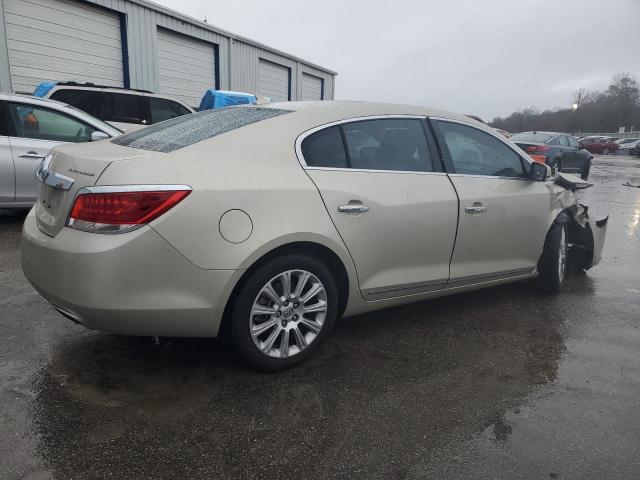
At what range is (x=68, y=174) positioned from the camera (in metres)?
2.55

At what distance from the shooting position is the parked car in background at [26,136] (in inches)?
235

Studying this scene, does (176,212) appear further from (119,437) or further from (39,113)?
(39,113)

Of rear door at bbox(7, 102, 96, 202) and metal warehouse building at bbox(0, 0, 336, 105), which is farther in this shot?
metal warehouse building at bbox(0, 0, 336, 105)

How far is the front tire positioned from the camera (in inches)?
104

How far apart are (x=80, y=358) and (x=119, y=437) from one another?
0.88 meters

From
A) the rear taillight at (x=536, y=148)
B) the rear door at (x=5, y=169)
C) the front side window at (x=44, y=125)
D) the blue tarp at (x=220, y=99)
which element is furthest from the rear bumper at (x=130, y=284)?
the rear taillight at (x=536, y=148)

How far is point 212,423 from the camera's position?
2.38 metres

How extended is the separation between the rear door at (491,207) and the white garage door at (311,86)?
20.7m

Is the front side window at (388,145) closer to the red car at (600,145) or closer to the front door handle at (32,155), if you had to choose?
the front door handle at (32,155)


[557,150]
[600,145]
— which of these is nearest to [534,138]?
[557,150]

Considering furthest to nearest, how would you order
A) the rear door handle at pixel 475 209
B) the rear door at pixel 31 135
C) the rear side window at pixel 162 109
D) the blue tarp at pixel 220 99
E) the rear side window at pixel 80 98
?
the blue tarp at pixel 220 99, the rear side window at pixel 162 109, the rear side window at pixel 80 98, the rear door at pixel 31 135, the rear door handle at pixel 475 209

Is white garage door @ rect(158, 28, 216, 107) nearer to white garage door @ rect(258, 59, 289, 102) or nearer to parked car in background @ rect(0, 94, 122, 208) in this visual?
white garage door @ rect(258, 59, 289, 102)

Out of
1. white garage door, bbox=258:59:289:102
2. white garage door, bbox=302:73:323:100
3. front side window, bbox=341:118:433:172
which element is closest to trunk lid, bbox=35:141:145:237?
front side window, bbox=341:118:433:172

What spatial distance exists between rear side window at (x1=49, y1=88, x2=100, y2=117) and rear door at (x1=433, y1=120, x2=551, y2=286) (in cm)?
760
